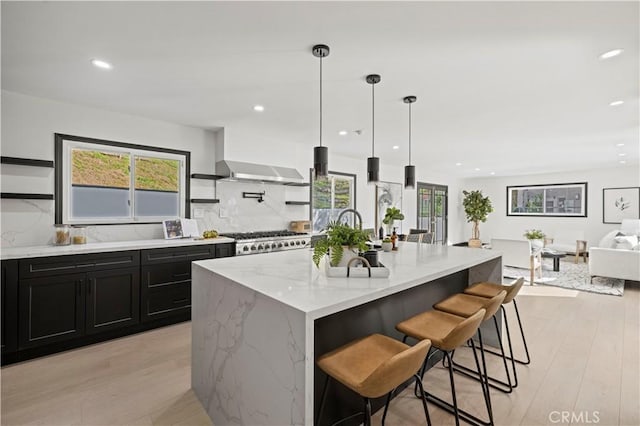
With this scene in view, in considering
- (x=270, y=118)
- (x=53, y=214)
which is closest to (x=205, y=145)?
(x=270, y=118)

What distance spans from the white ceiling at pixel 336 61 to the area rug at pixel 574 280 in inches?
99.8

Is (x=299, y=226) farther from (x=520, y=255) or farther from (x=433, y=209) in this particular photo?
(x=433, y=209)

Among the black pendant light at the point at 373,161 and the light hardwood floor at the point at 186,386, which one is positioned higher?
the black pendant light at the point at 373,161

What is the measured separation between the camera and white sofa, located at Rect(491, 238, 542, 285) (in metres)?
5.53

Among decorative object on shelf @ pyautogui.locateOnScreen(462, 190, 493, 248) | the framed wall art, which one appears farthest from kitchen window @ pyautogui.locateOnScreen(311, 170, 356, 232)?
the framed wall art

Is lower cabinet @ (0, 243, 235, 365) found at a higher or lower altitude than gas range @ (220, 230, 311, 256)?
lower

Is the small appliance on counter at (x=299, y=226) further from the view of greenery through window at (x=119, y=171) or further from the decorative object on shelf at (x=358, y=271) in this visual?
the decorative object on shelf at (x=358, y=271)

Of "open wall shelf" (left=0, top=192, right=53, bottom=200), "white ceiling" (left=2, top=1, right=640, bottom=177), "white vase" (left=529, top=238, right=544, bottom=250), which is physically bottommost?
"white vase" (left=529, top=238, right=544, bottom=250)

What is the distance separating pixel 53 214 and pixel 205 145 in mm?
1855

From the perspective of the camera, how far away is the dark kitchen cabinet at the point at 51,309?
8.74ft

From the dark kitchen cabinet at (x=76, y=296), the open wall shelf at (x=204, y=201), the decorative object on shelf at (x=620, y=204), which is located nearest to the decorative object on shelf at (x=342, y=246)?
the dark kitchen cabinet at (x=76, y=296)

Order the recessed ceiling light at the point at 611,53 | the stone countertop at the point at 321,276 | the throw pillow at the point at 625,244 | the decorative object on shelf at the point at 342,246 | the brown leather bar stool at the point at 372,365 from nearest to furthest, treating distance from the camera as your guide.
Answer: the brown leather bar stool at the point at 372,365
the stone countertop at the point at 321,276
the decorative object on shelf at the point at 342,246
the recessed ceiling light at the point at 611,53
the throw pillow at the point at 625,244

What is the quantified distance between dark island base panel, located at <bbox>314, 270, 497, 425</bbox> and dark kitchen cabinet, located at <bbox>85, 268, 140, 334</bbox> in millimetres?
2447

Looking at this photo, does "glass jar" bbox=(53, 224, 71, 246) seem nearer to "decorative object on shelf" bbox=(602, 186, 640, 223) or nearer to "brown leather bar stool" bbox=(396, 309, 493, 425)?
"brown leather bar stool" bbox=(396, 309, 493, 425)
